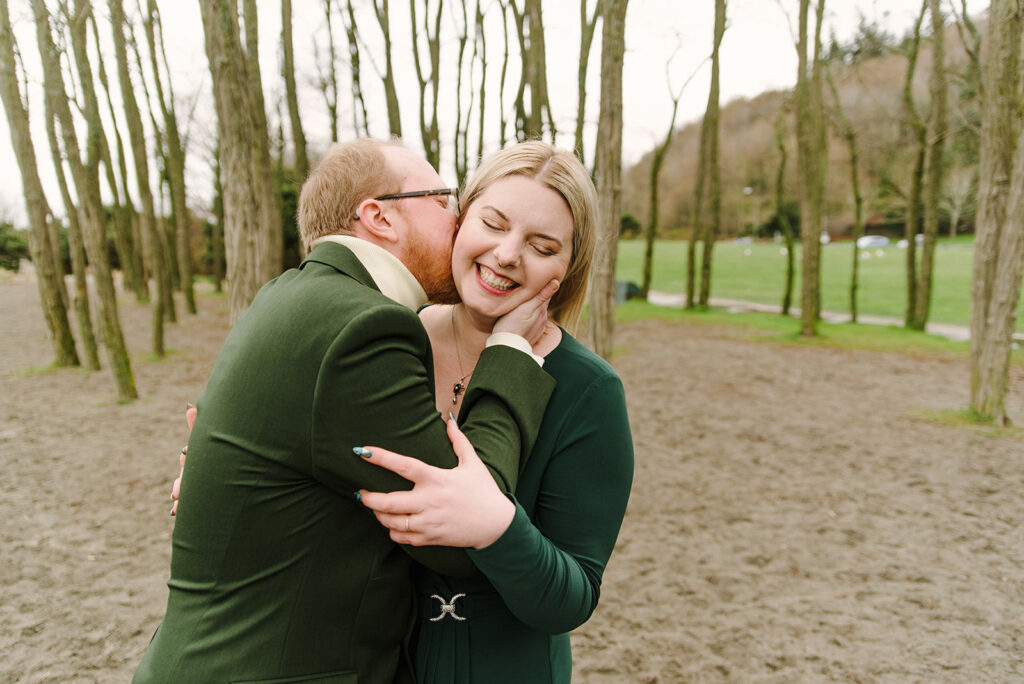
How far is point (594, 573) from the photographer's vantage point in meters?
1.59

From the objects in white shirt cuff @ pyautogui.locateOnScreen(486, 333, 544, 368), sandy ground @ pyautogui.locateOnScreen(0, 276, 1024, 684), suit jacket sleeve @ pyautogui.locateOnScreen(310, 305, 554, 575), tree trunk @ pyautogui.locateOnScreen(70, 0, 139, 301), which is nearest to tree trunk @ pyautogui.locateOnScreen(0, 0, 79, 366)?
tree trunk @ pyautogui.locateOnScreen(70, 0, 139, 301)

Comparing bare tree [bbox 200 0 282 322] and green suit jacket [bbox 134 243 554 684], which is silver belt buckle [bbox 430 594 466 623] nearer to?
green suit jacket [bbox 134 243 554 684]

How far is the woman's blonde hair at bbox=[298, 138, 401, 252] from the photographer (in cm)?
184

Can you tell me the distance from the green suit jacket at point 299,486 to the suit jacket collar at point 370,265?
0.36 ft

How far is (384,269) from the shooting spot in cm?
168

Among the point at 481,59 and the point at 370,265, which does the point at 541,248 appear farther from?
the point at 481,59

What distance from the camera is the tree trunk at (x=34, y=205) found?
9.05 metres

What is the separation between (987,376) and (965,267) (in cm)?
3654

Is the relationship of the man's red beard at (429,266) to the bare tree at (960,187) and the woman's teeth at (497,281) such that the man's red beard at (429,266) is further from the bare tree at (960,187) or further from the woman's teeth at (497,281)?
the bare tree at (960,187)

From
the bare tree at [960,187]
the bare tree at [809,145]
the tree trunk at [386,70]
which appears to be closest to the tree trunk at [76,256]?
the tree trunk at [386,70]

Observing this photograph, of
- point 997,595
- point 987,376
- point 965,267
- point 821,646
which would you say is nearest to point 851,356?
point 987,376

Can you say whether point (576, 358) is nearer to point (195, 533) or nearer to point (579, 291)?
point (579, 291)

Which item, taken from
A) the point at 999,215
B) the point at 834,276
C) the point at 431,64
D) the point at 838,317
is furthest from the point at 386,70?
the point at 834,276

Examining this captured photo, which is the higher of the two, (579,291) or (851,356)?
(579,291)
